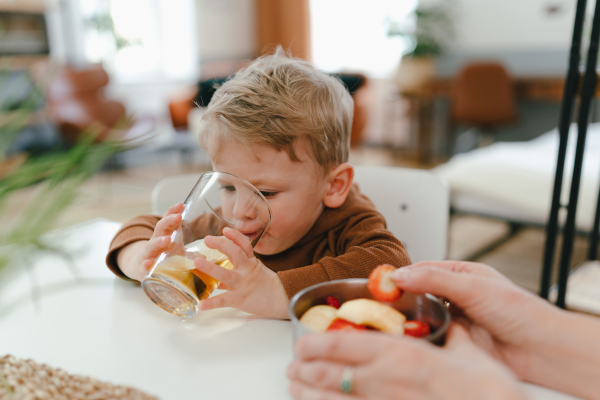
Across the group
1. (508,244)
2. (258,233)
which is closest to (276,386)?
(258,233)

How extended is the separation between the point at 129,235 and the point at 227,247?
330mm

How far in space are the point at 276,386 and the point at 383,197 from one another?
647 mm

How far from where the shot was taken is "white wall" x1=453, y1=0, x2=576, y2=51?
4.37m

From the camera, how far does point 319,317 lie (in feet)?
1.44

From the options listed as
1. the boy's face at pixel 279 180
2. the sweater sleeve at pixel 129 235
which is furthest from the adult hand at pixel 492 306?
the sweater sleeve at pixel 129 235

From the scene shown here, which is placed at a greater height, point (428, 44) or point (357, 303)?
point (428, 44)

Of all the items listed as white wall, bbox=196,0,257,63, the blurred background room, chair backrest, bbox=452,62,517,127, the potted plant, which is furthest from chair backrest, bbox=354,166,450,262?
white wall, bbox=196,0,257,63

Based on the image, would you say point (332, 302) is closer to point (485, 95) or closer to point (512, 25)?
point (485, 95)

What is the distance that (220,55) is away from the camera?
20.1 feet

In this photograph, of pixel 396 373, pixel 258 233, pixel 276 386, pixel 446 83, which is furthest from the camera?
pixel 446 83

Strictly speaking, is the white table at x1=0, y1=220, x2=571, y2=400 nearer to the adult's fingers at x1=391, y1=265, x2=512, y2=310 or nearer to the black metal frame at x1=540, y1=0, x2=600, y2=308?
the adult's fingers at x1=391, y1=265, x2=512, y2=310

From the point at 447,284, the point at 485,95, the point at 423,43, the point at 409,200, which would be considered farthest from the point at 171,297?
the point at 423,43

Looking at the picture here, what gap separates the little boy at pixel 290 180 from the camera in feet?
2.18

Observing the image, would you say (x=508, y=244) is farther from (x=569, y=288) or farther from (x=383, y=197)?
(x=383, y=197)
